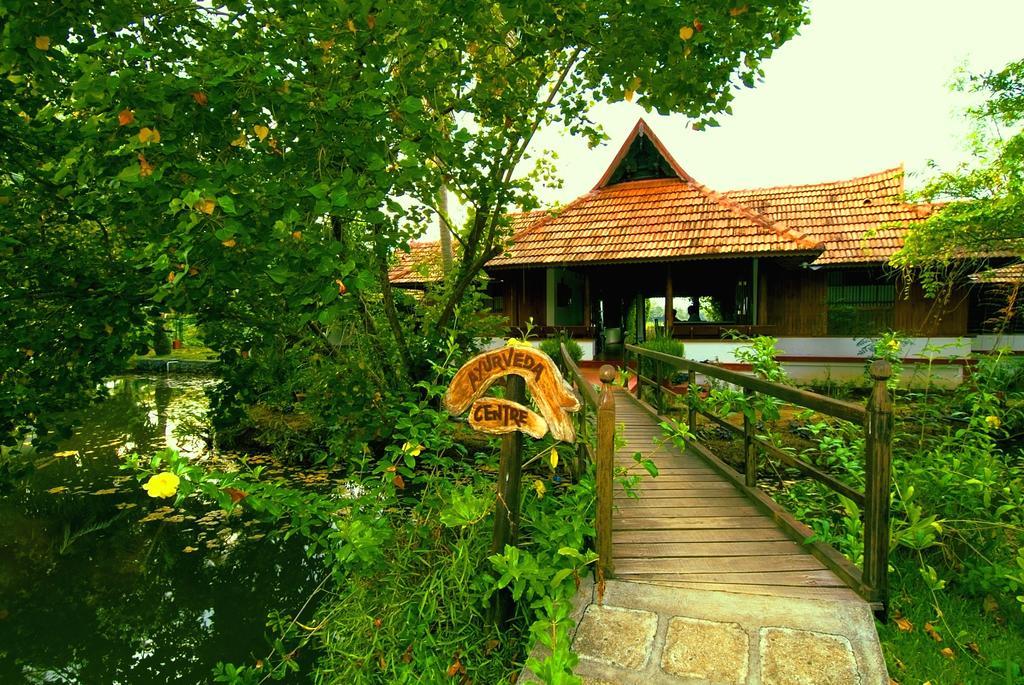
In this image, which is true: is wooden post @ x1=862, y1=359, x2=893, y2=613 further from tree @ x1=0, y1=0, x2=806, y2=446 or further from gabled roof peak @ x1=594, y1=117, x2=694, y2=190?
gabled roof peak @ x1=594, y1=117, x2=694, y2=190

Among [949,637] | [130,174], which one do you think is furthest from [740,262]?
[130,174]

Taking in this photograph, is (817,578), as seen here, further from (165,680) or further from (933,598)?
(165,680)

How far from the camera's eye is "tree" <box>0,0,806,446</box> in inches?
115

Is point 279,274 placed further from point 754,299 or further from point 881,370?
point 754,299

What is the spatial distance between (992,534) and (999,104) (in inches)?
317

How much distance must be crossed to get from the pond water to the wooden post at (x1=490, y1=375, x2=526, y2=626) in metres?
1.57

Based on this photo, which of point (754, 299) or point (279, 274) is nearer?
point (279, 274)

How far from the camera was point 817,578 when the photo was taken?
331 cm

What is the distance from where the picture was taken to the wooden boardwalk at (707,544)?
10.8ft

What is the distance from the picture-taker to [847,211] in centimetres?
1437

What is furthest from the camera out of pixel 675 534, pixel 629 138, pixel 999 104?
pixel 629 138

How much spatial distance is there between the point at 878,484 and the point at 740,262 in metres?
11.4

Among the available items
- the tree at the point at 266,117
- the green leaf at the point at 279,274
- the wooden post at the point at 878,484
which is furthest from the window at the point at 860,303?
the green leaf at the point at 279,274

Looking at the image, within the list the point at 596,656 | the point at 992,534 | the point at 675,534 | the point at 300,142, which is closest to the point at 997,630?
the point at 992,534
